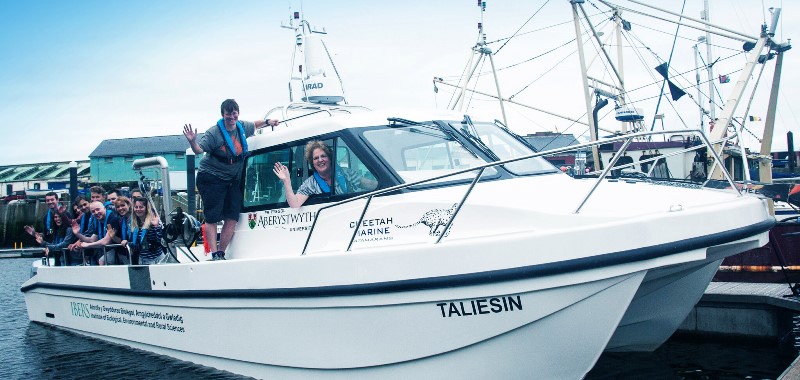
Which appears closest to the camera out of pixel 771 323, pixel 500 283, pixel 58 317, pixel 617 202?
pixel 500 283

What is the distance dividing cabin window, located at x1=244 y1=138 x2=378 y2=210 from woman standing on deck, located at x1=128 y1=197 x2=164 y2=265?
143 cm

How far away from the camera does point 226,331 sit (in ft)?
20.8

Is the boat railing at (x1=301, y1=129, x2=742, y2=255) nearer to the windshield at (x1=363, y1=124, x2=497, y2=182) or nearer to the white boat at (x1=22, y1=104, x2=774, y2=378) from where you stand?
the white boat at (x1=22, y1=104, x2=774, y2=378)

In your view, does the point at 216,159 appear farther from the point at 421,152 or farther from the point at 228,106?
the point at 421,152

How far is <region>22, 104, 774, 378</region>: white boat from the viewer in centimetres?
466

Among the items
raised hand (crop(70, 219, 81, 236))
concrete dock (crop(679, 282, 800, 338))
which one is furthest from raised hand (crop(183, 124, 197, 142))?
concrete dock (crop(679, 282, 800, 338))

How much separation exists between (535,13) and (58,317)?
1178 cm

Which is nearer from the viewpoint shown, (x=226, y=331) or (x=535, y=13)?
(x=226, y=331)

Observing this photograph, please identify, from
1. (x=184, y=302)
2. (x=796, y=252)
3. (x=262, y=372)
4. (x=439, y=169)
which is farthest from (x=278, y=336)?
(x=796, y=252)

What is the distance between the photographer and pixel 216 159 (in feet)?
22.7

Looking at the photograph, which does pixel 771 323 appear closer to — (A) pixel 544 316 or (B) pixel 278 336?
(A) pixel 544 316

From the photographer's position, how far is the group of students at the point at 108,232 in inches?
307

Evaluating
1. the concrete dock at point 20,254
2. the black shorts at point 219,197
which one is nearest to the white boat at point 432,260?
the black shorts at point 219,197

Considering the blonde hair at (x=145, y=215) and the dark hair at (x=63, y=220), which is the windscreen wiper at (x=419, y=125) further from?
the dark hair at (x=63, y=220)
